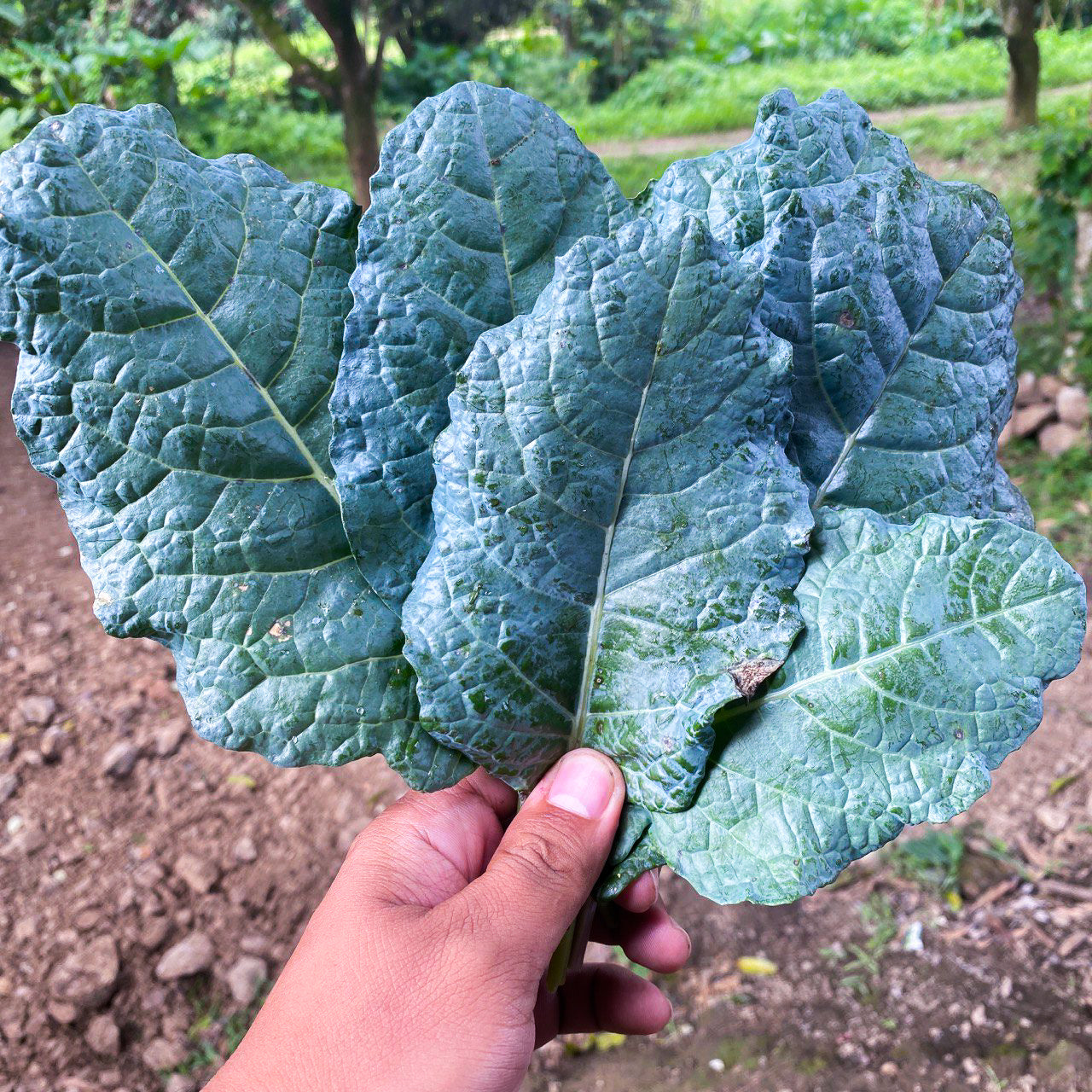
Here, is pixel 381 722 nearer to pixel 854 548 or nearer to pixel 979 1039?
pixel 854 548

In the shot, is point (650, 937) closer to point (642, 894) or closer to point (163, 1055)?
point (642, 894)

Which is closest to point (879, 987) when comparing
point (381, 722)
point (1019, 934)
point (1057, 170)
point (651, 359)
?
point (1019, 934)

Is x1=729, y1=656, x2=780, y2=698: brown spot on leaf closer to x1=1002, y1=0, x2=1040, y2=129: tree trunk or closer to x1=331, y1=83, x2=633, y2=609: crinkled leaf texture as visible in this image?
x1=331, y1=83, x2=633, y2=609: crinkled leaf texture

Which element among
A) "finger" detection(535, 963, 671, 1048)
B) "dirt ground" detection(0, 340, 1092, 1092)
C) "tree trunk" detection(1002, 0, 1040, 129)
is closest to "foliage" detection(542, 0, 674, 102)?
"tree trunk" detection(1002, 0, 1040, 129)

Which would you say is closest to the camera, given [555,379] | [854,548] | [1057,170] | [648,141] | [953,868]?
[555,379]

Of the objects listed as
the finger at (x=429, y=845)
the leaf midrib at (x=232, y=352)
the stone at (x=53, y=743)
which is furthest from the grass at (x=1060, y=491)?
the stone at (x=53, y=743)

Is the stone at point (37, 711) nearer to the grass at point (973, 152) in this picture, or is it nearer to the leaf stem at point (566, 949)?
the leaf stem at point (566, 949)

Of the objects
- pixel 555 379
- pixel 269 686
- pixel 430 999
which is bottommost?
pixel 430 999
